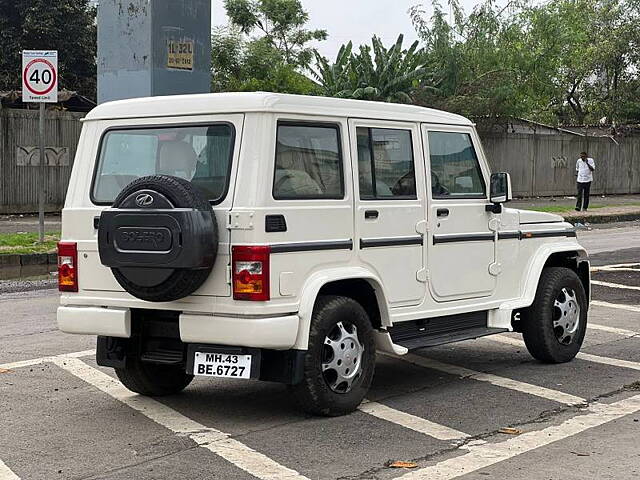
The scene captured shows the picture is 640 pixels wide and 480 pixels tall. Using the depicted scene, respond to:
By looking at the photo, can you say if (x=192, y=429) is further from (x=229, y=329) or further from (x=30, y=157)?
(x=30, y=157)

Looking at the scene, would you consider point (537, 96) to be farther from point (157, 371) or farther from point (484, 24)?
point (157, 371)

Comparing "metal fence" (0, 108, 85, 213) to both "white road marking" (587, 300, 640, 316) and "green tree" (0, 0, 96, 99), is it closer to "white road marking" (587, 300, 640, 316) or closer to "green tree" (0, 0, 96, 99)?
"green tree" (0, 0, 96, 99)

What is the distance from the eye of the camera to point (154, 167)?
23.9 feet

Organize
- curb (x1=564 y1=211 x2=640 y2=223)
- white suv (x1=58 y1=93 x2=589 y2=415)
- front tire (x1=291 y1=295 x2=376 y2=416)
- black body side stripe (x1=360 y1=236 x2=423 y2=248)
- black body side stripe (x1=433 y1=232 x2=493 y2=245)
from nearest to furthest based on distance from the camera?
white suv (x1=58 y1=93 x2=589 y2=415), front tire (x1=291 y1=295 x2=376 y2=416), black body side stripe (x1=360 y1=236 x2=423 y2=248), black body side stripe (x1=433 y1=232 x2=493 y2=245), curb (x1=564 y1=211 x2=640 y2=223)

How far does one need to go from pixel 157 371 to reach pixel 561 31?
3301 cm

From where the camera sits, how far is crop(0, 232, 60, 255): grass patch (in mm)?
16141

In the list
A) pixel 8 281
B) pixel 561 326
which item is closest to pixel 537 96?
pixel 8 281

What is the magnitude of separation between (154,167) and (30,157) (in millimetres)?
16168

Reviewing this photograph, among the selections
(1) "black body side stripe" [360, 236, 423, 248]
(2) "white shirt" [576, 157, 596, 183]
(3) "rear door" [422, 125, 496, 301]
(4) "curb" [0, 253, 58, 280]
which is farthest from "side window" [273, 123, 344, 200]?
(2) "white shirt" [576, 157, 596, 183]

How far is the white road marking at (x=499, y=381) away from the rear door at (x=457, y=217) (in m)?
0.67

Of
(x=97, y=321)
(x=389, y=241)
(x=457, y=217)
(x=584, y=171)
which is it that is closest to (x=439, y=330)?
(x=457, y=217)

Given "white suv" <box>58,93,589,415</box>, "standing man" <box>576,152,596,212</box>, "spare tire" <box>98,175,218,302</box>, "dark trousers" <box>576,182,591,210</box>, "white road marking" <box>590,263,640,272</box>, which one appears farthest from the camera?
"dark trousers" <box>576,182,591,210</box>

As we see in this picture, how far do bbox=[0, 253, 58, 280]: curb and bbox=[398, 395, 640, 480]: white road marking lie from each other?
10.0 metres

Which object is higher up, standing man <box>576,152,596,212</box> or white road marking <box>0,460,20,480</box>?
standing man <box>576,152,596,212</box>
